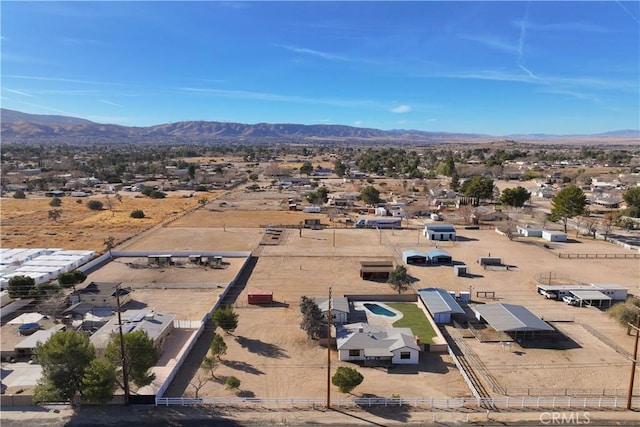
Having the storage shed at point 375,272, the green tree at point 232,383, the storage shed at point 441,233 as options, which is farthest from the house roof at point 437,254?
the green tree at point 232,383

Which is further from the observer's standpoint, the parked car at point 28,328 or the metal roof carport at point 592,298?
the metal roof carport at point 592,298

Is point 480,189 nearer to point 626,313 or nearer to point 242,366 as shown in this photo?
point 626,313

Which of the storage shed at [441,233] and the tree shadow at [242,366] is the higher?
the storage shed at [441,233]

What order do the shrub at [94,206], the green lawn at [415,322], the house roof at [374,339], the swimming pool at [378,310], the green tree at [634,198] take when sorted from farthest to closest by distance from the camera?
the shrub at [94,206] < the green tree at [634,198] < the swimming pool at [378,310] < the green lawn at [415,322] < the house roof at [374,339]

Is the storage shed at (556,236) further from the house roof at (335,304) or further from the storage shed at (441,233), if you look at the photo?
the house roof at (335,304)

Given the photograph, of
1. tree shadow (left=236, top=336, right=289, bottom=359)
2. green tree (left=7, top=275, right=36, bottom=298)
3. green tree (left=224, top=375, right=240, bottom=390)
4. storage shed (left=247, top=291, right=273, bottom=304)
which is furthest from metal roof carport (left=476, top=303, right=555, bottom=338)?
green tree (left=7, top=275, right=36, bottom=298)

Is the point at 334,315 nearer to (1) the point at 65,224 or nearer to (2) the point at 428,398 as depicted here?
(2) the point at 428,398

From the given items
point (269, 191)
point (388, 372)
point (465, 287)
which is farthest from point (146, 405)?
point (269, 191)
